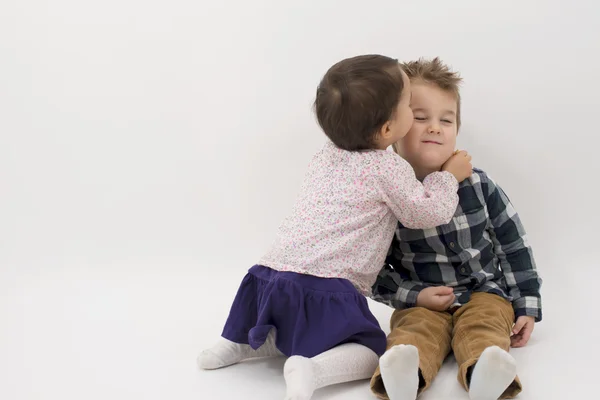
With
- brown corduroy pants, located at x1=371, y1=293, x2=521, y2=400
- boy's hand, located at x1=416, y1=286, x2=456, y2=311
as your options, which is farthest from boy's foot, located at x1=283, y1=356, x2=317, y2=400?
boy's hand, located at x1=416, y1=286, x2=456, y2=311

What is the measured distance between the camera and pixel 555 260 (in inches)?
89.4

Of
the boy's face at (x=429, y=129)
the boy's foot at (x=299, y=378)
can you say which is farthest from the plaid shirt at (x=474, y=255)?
the boy's foot at (x=299, y=378)

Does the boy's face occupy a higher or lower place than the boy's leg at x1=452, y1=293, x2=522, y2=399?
higher

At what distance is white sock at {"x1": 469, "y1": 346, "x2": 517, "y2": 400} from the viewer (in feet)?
4.55

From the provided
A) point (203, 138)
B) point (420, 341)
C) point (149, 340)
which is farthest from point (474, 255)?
point (203, 138)

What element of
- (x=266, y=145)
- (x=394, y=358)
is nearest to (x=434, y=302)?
(x=394, y=358)

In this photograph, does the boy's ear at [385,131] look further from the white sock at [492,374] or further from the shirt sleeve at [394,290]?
the white sock at [492,374]

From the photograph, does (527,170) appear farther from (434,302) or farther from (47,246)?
(47,246)

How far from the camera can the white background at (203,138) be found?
2.18m

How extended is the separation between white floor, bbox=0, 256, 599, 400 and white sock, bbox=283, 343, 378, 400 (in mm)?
36

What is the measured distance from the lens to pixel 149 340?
1928 millimetres

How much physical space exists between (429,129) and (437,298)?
1.32 feet

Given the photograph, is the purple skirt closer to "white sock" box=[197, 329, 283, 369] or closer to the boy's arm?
"white sock" box=[197, 329, 283, 369]

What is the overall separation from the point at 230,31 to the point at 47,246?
916mm
